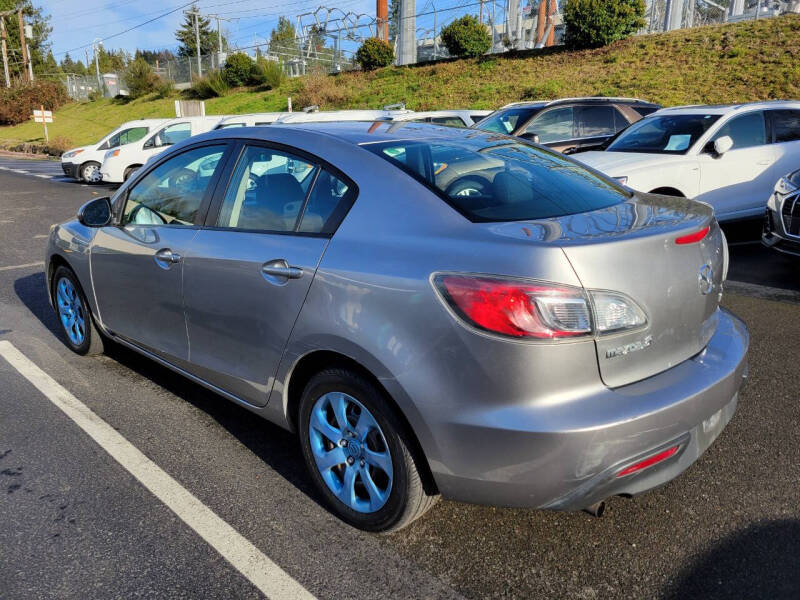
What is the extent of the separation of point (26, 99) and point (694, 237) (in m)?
58.9

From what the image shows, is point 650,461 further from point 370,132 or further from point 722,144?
point 722,144

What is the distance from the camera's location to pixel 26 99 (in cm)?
5116

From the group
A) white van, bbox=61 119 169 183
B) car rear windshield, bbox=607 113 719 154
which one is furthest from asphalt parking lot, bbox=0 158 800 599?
white van, bbox=61 119 169 183

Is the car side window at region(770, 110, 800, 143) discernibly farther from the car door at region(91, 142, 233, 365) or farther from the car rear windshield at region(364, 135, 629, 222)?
the car door at region(91, 142, 233, 365)

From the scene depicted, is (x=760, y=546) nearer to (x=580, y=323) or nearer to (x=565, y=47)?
(x=580, y=323)

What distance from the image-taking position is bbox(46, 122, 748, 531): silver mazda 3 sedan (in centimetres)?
217

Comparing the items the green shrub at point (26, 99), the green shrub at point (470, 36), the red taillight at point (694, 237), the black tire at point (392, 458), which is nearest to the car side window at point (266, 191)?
the black tire at point (392, 458)

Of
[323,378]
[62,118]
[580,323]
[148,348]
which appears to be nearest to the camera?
[580,323]

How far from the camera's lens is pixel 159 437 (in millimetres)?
3568

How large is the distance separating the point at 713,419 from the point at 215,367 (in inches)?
86.9

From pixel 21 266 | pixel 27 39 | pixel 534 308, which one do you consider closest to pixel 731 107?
pixel 534 308

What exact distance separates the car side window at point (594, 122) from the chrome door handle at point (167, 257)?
8944 millimetres

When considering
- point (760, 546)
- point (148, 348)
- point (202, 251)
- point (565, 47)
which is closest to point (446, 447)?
point (760, 546)

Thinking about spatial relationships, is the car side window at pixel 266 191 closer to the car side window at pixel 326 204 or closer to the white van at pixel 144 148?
the car side window at pixel 326 204
